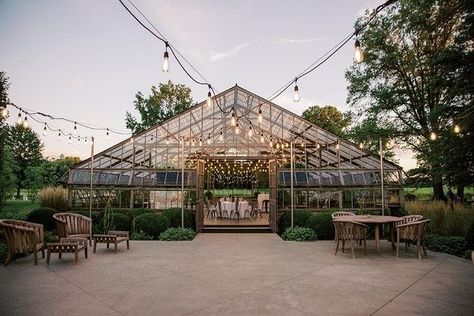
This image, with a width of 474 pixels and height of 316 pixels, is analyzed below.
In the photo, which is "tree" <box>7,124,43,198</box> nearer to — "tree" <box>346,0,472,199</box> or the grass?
the grass

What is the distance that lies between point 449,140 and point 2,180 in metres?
17.4

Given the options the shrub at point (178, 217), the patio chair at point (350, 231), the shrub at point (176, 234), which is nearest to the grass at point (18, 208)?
the shrub at point (178, 217)

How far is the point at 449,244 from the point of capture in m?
6.91

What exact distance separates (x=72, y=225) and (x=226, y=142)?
A: 659 centimetres

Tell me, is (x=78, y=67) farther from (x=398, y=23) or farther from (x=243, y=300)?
(x=398, y=23)

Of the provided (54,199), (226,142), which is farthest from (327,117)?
(54,199)

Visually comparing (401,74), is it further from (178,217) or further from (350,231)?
(178,217)

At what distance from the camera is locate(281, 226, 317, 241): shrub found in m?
8.84

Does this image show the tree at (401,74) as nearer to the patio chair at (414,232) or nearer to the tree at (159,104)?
the patio chair at (414,232)

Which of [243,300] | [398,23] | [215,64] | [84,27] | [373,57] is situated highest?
[398,23]

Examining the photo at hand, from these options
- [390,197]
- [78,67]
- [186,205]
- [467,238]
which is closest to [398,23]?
[390,197]

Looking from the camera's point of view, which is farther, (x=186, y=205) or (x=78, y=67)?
(x=186, y=205)

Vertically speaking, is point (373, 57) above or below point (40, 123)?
above

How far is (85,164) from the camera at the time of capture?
11289 millimetres
